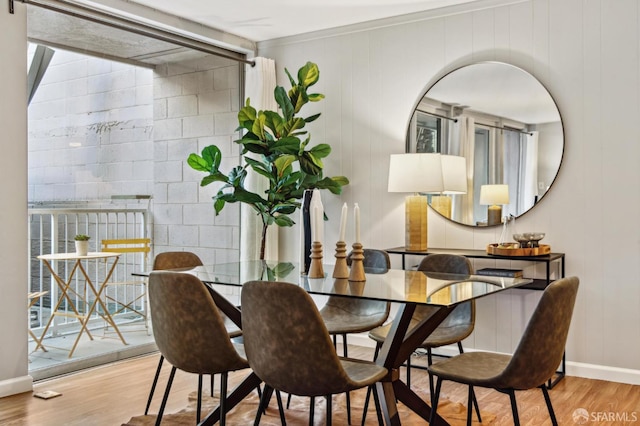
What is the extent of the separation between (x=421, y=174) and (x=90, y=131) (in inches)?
90.4

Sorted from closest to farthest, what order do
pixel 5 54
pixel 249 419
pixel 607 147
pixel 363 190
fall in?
pixel 249 419 → pixel 5 54 → pixel 607 147 → pixel 363 190

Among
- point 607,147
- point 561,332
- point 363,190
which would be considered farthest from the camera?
point 363,190

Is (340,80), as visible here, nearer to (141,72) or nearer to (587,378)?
(141,72)

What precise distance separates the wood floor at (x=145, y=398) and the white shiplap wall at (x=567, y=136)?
43 centimetres

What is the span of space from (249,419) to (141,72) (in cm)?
268

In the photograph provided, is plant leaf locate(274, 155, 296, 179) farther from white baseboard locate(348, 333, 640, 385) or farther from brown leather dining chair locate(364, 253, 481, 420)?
white baseboard locate(348, 333, 640, 385)

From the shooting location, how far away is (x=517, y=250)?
407 centimetres

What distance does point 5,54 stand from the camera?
386cm

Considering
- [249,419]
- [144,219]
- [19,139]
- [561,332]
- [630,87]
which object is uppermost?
[630,87]

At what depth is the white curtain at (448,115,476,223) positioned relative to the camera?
4664 millimetres

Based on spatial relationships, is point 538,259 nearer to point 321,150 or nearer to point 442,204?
point 442,204

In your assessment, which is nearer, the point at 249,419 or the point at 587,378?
the point at 249,419

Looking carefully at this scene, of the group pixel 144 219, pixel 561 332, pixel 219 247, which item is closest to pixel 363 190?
pixel 219 247

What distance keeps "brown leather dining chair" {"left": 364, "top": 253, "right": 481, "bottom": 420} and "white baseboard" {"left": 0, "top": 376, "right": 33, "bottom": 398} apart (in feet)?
6.97
